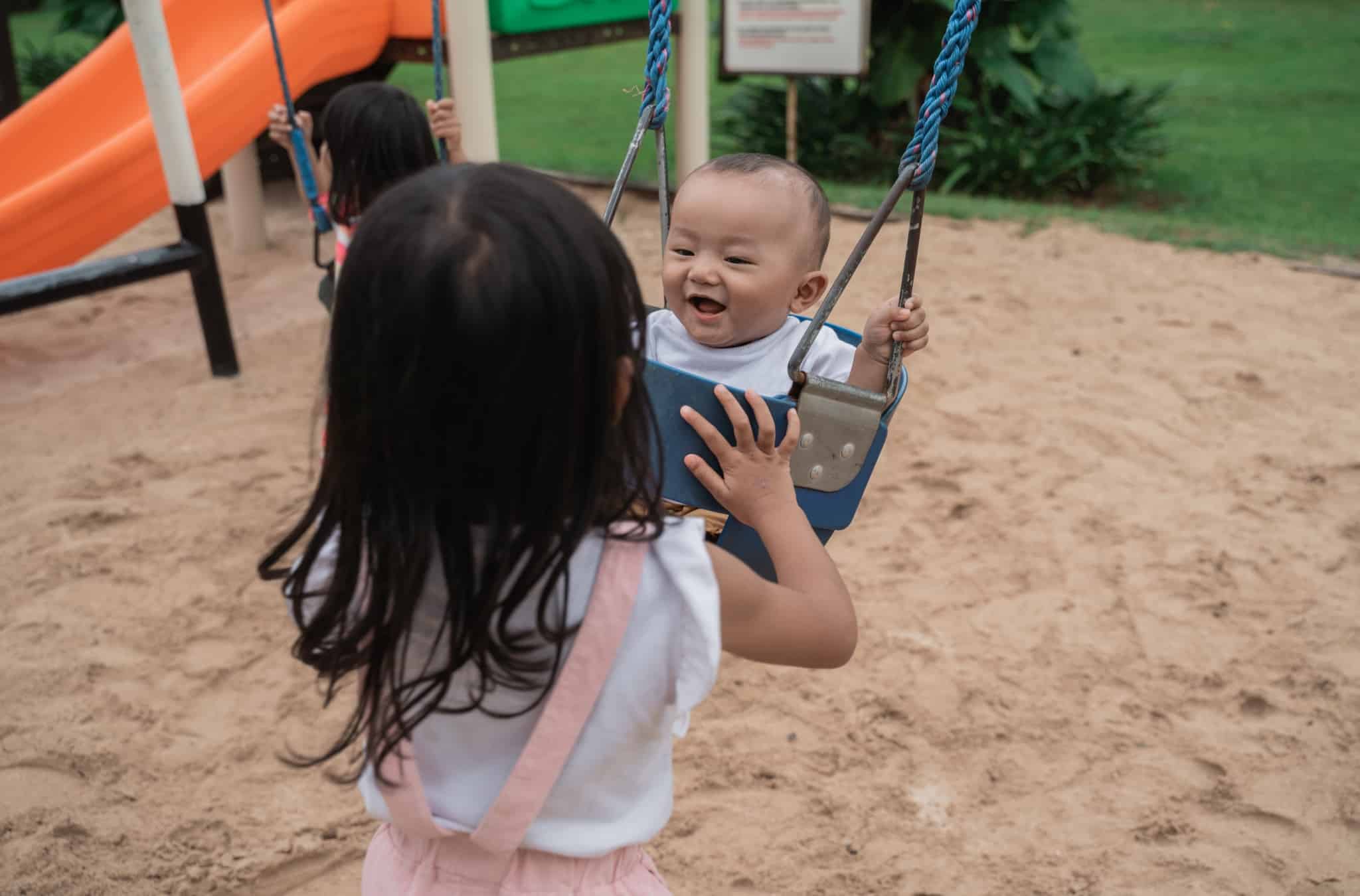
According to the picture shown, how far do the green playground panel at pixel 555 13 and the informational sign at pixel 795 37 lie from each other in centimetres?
148

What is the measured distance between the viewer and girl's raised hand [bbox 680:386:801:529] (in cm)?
113

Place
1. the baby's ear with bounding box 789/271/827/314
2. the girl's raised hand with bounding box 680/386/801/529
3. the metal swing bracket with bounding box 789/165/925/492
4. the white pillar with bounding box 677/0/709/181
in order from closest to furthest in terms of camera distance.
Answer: the girl's raised hand with bounding box 680/386/801/529
the metal swing bracket with bounding box 789/165/925/492
the baby's ear with bounding box 789/271/827/314
the white pillar with bounding box 677/0/709/181

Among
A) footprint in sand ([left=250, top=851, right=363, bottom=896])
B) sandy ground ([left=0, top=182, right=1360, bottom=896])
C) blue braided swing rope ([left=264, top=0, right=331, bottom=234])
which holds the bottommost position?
sandy ground ([left=0, top=182, right=1360, bottom=896])

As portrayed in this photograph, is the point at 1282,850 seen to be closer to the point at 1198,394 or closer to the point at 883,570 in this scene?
the point at 883,570

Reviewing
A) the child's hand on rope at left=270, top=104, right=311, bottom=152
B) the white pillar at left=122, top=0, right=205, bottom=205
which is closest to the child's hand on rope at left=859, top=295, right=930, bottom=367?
the child's hand on rope at left=270, top=104, right=311, bottom=152

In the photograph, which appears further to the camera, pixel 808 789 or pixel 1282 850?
pixel 808 789

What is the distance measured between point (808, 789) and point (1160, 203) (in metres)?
5.15

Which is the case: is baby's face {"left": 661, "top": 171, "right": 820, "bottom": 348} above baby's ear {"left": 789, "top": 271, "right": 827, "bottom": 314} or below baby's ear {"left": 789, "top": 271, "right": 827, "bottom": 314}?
above

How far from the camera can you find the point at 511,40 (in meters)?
4.50

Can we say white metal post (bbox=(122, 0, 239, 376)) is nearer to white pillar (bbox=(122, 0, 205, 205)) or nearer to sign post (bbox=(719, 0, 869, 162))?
white pillar (bbox=(122, 0, 205, 205))

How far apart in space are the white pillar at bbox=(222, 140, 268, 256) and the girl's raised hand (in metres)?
4.61

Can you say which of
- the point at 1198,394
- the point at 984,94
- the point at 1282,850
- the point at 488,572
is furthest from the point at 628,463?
the point at 984,94

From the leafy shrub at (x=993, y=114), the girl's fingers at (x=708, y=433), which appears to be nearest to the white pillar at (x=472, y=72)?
the girl's fingers at (x=708, y=433)

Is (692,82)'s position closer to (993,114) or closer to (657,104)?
(993,114)
